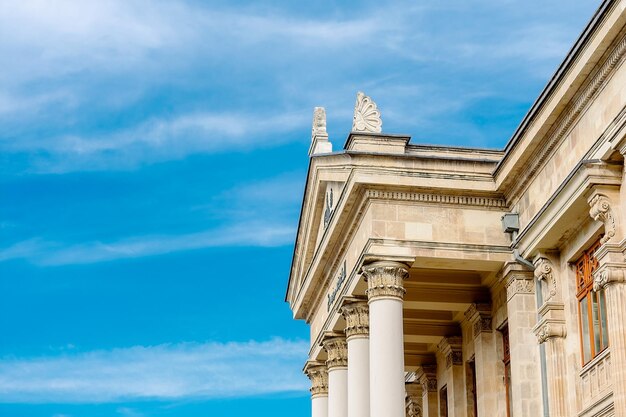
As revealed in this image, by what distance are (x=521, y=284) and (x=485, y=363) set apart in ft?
14.3

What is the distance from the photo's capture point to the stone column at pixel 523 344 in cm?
3144

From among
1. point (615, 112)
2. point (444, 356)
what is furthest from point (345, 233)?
point (615, 112)

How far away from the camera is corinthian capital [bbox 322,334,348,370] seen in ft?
127

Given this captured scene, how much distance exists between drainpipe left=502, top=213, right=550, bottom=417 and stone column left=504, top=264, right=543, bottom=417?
30 centimetres

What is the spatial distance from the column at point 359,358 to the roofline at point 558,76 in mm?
5667

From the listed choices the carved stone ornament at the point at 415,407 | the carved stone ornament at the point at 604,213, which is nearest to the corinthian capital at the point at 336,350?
the carved stone ornament at the point at 415,407

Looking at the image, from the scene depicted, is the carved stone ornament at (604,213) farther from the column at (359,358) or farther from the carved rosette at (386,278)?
the column at (359,358)

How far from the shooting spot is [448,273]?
35.4 metres

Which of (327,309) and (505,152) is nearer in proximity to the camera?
(505,152)

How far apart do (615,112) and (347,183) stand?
28.1 ft

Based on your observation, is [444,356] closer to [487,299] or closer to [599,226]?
[487,299]


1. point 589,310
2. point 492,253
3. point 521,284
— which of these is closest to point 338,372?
point 492,253

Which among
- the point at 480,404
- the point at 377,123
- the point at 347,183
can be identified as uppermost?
the point at 377,123

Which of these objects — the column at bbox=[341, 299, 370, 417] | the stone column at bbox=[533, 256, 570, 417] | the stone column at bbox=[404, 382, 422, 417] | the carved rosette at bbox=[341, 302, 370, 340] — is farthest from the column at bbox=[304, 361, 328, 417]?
the stone column at bbox=[533, 256, 570, 417]
